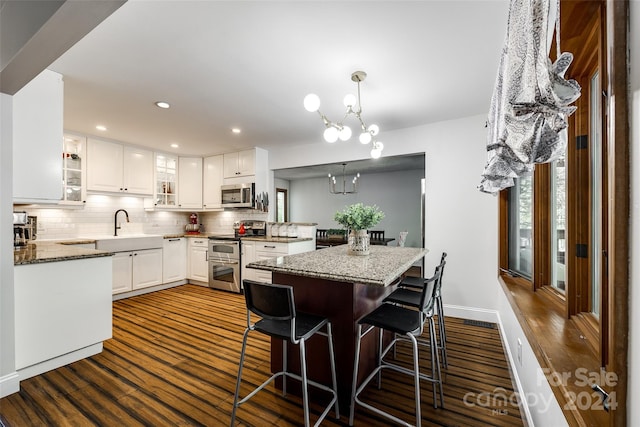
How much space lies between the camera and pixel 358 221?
2240mm

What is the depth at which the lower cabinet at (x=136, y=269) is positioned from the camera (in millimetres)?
3941

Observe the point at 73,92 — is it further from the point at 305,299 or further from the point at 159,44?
the point at 305,299

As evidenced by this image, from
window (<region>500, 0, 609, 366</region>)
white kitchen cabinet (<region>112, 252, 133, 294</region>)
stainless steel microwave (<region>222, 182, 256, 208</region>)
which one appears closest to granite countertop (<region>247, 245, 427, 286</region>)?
window (<region>500, 0, 609, 366</region>)

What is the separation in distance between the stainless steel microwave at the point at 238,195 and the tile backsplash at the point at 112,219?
0.37 meters

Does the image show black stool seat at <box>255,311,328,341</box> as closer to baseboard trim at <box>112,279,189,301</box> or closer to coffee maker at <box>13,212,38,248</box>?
coffee maker at <box>13,212,38,248</box>

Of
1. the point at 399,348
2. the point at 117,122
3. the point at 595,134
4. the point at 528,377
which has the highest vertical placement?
the point at 117,122

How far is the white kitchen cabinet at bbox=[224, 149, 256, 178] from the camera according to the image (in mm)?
4754

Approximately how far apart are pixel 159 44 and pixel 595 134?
258 cm

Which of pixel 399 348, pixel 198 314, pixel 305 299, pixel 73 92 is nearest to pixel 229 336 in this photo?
pixel 198 314

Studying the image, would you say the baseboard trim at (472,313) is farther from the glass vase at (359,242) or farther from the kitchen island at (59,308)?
the kitchen island at (59,308)

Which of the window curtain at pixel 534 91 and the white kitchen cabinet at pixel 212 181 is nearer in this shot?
the window curtain at pixel 534 91

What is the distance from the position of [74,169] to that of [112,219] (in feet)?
3.20

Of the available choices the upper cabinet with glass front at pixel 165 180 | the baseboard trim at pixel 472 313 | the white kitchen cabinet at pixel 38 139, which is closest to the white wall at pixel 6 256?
the white kitchen cabinet at pixel 38 139

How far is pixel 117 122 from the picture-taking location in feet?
11.2
